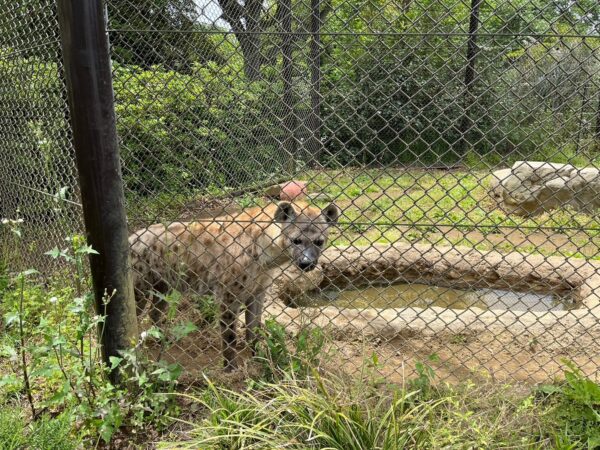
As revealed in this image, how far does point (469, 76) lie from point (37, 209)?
265 inches

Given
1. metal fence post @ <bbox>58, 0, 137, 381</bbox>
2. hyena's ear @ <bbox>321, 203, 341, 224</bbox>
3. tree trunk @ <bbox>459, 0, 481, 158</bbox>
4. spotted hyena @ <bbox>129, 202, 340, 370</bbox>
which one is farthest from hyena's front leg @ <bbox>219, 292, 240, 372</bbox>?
tree trunk @ <bbox>459, 0, 481, 158</bbox>

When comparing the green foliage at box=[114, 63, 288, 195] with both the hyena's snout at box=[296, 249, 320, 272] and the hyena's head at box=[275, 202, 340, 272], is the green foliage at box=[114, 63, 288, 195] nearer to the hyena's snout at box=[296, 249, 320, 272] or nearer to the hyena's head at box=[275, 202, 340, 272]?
the hyena's head at box=[275, 202, 340, 272]

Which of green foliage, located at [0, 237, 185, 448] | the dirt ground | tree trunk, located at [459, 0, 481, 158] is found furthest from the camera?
the dirt ground

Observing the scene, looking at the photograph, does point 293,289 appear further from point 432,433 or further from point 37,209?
point 432,433

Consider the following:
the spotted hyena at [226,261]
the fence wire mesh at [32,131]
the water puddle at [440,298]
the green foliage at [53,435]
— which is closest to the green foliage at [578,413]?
the spotted hyena at [226,261]

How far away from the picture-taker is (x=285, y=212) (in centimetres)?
371

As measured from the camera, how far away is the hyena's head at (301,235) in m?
3.72

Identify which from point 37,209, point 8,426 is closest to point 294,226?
point 37,209

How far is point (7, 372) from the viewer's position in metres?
2.86

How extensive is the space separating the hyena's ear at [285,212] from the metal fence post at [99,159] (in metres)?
1.47

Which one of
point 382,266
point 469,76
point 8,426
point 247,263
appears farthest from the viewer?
point 469,76

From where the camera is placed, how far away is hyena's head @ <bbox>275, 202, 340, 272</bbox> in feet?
12.2

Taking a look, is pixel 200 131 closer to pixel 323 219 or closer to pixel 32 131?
pixel 323 219

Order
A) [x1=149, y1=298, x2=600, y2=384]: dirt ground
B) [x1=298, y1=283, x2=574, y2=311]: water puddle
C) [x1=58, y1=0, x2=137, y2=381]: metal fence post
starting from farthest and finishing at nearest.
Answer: [x1=298, y1=283, x2=574, y2=311]: water puddle
[x1=149, y1=298, x2=600, y2=384]: dirt ground
[x1=58, y1=0, x2=137, y2=381]: metal fence post
